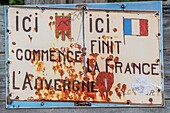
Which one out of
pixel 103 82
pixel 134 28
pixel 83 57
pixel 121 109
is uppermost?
pixel 134 28

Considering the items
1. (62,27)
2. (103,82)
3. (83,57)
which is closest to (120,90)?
(103,82)

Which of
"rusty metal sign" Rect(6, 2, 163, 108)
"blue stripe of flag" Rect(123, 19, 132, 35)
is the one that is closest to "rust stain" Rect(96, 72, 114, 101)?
"rusty metal sign" Rect(6, 2, 163, 108)

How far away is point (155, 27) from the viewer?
2291 mm

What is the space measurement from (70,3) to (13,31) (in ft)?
0.95

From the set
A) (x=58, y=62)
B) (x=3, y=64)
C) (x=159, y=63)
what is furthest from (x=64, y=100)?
(x=159, y=63)

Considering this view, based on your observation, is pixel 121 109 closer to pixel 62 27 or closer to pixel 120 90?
pixel 120 90

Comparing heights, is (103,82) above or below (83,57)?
below

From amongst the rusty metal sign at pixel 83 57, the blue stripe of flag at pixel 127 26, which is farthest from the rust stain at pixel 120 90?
the blue stripe of flag at pixel 127 26

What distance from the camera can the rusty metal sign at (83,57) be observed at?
2254 millimetres

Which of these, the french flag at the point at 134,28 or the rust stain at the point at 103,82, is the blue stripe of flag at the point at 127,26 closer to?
A: the french flag at the point at 134,28

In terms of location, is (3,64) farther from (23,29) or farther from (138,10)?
(138,10)

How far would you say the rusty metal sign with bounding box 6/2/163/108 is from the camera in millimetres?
Result: 2254

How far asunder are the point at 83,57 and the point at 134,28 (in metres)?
0.26

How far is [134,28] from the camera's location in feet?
7.48
